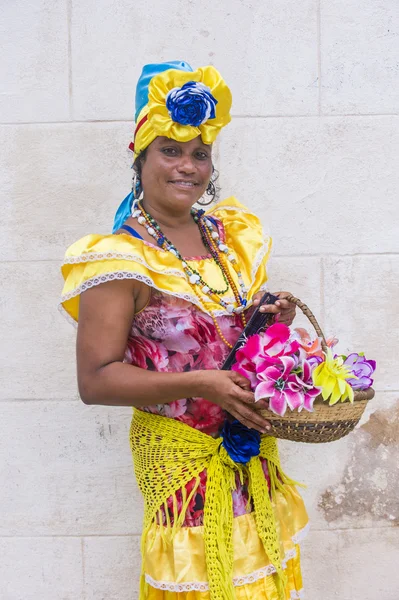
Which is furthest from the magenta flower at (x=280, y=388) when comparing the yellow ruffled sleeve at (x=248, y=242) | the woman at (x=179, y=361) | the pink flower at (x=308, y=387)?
the yellow ruffled sleeve at (x=248, y=242)

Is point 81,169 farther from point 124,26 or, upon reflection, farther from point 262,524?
point 262,524

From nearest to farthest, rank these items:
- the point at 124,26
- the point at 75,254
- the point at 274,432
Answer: the point at 274,432
the point at 75,254
the point at 124,26

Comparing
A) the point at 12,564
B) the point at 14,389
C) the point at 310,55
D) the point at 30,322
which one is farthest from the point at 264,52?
the point at 12,564

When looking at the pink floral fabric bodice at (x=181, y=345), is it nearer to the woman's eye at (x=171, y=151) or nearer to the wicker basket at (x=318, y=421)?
the wicker basket at (x=318, y=421)

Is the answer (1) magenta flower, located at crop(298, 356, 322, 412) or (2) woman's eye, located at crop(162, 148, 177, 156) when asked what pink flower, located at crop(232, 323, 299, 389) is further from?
(2) woman's eye, located at crop(162, 148, 177, 156)

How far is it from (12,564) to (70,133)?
6.24ft

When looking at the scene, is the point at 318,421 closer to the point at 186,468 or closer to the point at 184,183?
the point at 186,468

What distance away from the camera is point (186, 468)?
227cm

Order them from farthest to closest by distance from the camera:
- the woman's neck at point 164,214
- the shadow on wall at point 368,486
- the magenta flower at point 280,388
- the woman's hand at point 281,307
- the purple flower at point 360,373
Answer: the shadow on wall at point 368,486 < the woman's neck at point 164,214 < the woman's hand at point 281,307 < the purple flower at point 360,373 < the magenta flower at point 280,388

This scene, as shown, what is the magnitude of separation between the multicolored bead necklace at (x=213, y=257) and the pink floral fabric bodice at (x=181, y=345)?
35 mm

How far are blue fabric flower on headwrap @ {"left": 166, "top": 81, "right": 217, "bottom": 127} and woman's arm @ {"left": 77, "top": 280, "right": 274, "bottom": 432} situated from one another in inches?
19.8

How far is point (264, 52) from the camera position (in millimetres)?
3299

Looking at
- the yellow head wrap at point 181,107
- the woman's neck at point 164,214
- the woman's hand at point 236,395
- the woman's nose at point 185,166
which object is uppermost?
the yellow head wrap at point 181,107

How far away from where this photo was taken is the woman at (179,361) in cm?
Answer: 216
